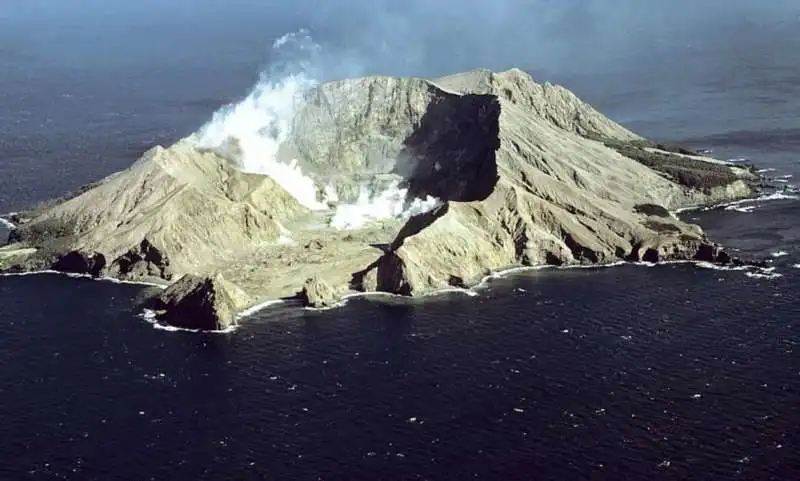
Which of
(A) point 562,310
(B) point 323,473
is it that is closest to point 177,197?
(A) point 562,310

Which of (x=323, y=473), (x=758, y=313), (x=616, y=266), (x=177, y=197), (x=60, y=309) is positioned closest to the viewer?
(x=323, y=473)

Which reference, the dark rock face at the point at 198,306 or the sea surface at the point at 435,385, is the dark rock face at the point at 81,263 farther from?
the dark rock face at the point at 198,306

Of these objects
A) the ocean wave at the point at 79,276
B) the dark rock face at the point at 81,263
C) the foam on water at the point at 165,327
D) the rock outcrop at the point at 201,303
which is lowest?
the foam on water at the point at 165,327

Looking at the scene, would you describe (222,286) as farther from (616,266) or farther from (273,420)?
(616,266)

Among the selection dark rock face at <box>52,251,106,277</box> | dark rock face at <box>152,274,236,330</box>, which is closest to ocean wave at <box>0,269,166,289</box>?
dark rock face at <box>52,251,106,277</box>

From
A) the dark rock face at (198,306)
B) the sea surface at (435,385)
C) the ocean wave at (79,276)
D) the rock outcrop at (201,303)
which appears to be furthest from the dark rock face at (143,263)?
the dark rock face at (198,306)

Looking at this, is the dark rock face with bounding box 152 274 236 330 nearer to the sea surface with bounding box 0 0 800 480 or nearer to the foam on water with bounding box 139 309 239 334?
the foam on water with bounding box 139 309 239 334

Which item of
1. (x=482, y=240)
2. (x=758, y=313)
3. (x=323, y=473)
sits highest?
(x=482, y=240)
